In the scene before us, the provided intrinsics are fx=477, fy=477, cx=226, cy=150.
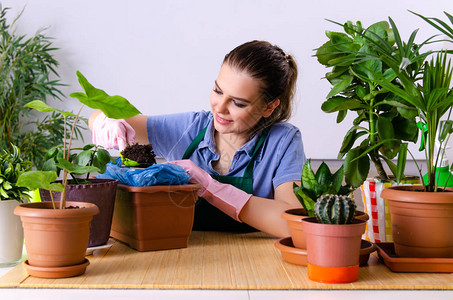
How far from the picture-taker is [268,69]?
1.50m

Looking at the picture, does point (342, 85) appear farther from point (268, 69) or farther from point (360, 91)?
point (268, 69)

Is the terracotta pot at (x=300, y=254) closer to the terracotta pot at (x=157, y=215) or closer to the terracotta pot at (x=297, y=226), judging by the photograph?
the terracotta pot at (x=297, y=226)

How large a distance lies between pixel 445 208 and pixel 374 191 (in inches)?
13.2

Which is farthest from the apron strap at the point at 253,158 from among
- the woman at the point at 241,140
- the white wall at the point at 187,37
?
the white wall at the point at 187,37

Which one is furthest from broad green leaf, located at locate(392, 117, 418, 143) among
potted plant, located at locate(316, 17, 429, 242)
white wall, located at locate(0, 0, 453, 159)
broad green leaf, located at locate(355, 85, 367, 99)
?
white wall, located at locate(0, 0, 453, 159)

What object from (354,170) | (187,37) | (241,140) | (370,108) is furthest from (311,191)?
(187,37)

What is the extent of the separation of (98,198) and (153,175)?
13 cm

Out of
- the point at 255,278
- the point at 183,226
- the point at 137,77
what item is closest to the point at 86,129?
the point at 137,77

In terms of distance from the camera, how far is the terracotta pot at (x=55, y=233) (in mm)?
838

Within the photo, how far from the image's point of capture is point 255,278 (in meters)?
0.86

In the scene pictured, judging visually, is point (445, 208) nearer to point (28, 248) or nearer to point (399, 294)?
point (399, 294)

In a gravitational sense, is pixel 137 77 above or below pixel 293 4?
below

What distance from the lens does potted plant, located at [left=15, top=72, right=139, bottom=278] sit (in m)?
0.83

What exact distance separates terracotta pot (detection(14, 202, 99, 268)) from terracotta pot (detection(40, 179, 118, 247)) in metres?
0.12
